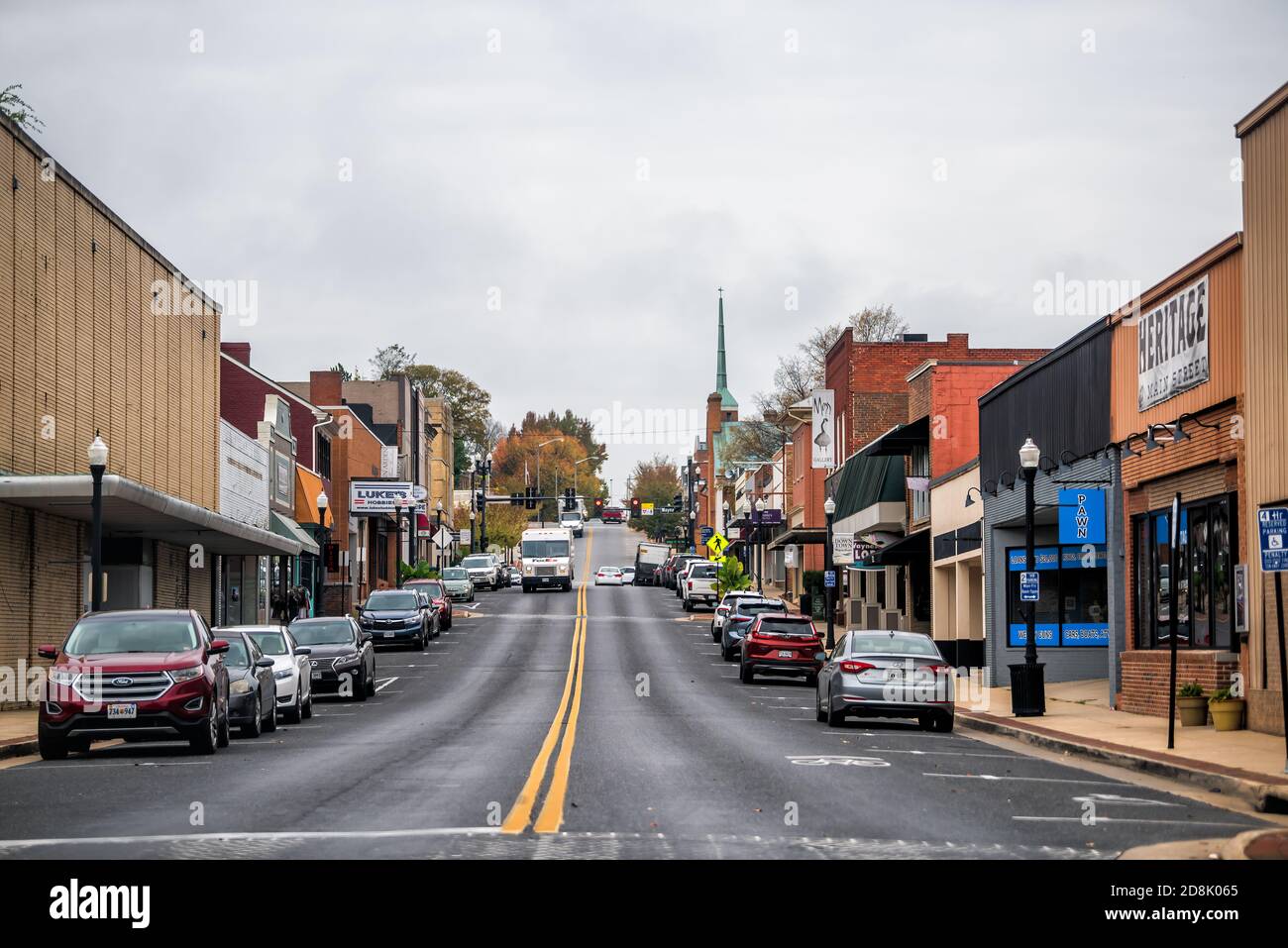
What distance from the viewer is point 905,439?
4750cm

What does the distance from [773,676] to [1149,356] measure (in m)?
16.6

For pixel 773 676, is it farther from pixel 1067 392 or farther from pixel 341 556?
pixel 341 556

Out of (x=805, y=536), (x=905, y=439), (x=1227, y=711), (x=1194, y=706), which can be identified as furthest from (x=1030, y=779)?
(x=805, y=536)

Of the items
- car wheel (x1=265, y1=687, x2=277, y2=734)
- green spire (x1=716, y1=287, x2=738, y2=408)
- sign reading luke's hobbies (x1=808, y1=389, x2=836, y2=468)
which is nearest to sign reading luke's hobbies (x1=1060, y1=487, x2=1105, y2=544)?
car wheel (x1=265, y1=687, x2=277, y2=734)

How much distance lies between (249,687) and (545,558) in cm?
5806

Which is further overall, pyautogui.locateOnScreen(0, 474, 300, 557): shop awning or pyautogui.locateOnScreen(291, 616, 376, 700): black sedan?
pyautogui.locateOnScreen(291, 616, 376, 700): black sedan

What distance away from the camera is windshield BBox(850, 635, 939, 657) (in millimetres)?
24234

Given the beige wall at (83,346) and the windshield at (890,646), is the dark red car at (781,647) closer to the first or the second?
Answer: the windshield at (890,646)

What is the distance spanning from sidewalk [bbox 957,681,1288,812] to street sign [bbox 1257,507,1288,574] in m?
2.09

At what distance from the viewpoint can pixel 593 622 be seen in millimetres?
61500

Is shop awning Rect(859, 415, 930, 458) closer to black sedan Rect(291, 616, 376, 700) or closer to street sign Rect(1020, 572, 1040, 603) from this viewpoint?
black sedan Rect(291, 616, 376, 700)

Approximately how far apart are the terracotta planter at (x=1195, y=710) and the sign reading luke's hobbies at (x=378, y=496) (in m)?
45.3

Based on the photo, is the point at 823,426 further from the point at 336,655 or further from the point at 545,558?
the point at 336,655
